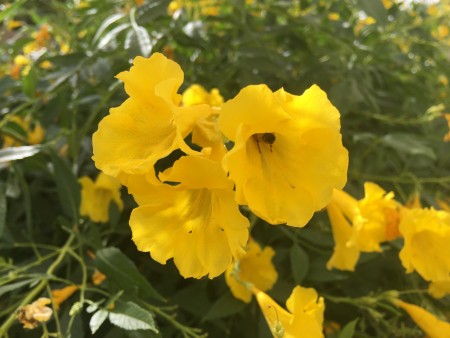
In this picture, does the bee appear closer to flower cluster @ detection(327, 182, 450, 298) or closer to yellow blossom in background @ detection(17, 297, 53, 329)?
flower cluster @ detection(327, 182, 450, 298)

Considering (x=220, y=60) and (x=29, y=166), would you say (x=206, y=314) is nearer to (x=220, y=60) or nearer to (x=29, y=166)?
(x=29, y=166)

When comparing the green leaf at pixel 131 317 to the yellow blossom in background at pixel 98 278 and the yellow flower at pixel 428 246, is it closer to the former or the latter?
the yellow blossom in background at pixel 98 278

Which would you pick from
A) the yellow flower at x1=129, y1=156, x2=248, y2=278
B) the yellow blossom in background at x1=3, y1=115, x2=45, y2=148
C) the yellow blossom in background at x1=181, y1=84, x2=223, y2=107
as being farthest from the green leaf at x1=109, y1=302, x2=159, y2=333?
the yellow blossom in background at x1=3, y1=115, x2=45, y2=148

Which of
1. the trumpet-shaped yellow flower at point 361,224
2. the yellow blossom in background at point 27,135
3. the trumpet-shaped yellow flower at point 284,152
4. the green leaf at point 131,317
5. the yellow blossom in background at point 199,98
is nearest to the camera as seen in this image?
the trumpet-shaped yellow flower at point 284,152

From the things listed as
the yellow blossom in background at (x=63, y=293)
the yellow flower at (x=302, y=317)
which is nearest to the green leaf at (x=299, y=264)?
the yellow flower at (x=302, y=317)

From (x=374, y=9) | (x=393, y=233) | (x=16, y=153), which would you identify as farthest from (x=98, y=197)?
(x=374, y=9)

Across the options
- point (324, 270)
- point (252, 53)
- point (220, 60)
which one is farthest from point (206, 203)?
point (220, 60)
